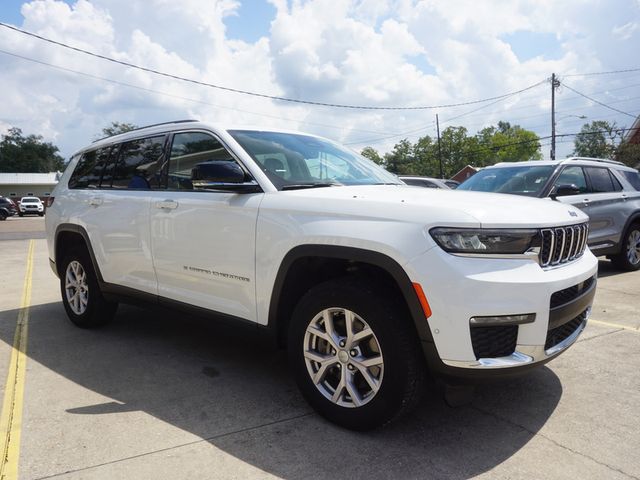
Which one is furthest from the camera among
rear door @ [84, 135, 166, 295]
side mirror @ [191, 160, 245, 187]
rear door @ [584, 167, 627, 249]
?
rear door @ [584, 167, 627, 249]

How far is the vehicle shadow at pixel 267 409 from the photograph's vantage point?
2611 millimetres

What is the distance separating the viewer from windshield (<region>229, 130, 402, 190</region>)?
3506 mm

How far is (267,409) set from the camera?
10.6 feet

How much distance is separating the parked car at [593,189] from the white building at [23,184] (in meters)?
70.4

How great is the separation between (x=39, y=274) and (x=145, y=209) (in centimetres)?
618

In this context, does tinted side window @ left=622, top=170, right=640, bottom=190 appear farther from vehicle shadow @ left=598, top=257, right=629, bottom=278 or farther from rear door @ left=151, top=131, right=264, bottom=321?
rear door @ left=151, top=131, right=264, bottom=321

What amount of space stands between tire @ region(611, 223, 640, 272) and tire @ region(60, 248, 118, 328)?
749 centimetres

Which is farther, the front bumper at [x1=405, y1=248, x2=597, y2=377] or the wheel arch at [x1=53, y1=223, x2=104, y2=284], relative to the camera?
the wheel arch at [x1=53, y1=223, x2=104, y2=284]

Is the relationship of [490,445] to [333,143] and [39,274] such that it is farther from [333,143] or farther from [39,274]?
[39,274]

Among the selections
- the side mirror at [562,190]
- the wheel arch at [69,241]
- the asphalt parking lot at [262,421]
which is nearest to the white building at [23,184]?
the wheel arch at [69,241]

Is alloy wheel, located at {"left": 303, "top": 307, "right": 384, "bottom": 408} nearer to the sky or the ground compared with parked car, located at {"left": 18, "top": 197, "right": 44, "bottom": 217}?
nearer to the ground

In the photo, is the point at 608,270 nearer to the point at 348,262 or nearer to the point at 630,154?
the point at 348,262

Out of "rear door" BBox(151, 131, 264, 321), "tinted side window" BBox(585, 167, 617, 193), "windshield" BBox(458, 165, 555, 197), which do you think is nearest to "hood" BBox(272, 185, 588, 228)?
"rear door" BBox(151, 131, 264, 321)

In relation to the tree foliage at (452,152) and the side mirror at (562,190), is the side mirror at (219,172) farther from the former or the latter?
the tree foliage at (452,152)
